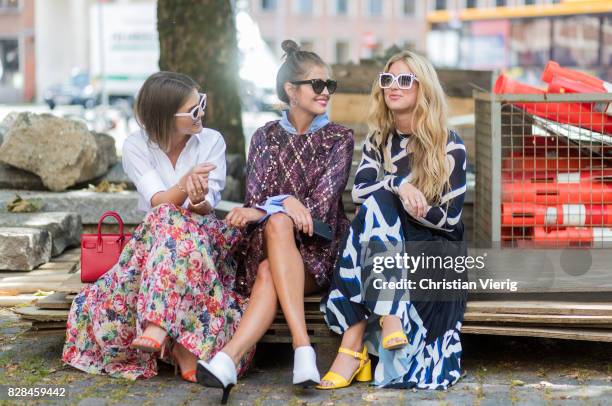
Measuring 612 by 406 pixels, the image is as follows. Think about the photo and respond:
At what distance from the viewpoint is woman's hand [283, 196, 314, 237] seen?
15.0ft

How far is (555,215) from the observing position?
5391mm

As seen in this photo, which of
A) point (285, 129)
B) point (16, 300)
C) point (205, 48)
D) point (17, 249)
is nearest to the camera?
point (285, 129)

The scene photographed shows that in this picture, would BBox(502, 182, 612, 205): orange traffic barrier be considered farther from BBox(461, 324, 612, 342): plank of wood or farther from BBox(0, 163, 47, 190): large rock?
BBox(0, 163, 47, 190): large rock

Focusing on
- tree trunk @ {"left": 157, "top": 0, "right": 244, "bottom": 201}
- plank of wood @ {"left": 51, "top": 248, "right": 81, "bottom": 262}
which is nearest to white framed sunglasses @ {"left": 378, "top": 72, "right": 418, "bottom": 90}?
plank of wood @ {"left": 51, "top": 248, "right": 81, "bottom": 262}

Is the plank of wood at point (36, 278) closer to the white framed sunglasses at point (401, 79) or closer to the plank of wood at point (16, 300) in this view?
the plank of wood at point (16, 300)

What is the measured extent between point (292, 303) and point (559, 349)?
144 centimetres

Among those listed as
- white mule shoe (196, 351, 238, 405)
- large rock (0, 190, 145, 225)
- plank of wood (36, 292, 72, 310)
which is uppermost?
large rock (0, 190, 145, 225)

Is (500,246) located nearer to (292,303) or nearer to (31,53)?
(292,303)

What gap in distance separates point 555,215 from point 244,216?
1.69 metres

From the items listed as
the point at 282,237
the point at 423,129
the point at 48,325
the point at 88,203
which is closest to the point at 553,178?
the point at 423,129

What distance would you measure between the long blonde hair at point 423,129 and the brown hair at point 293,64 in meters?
0.36

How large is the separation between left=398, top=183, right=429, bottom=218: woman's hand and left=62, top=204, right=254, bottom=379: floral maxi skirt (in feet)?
2.61

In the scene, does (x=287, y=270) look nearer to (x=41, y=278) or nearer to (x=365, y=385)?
(x=365, y=385)

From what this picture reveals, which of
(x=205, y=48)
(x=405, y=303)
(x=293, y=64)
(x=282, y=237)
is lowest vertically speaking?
(x=405, y=303)
